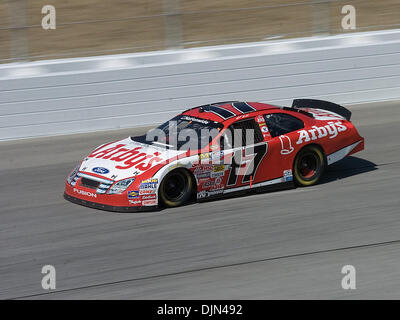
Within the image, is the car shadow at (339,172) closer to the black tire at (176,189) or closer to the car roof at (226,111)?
the black tire at (176,189)

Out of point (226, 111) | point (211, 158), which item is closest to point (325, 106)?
point (226, 111)

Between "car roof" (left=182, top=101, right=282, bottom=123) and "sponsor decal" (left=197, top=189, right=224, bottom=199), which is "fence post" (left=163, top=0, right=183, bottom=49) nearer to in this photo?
"car roof" (left=182, top=101, right=282, bottom=123)

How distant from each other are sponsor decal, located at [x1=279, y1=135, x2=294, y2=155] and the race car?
1 centimetres

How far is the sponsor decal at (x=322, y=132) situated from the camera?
9844 mm

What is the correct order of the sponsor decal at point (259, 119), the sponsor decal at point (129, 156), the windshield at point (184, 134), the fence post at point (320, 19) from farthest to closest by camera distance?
the fence post at point (320, 19) < the sponsor decal at point (259, 119) < the windshield at point (184, 134) < the sponsor decal at point (129, 156)

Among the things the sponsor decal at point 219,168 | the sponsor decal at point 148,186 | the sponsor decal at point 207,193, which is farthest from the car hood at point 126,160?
the sponsor decal at point 207,193

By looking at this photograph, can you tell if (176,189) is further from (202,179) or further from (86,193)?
(86,193)

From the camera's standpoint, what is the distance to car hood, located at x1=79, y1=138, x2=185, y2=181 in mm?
8820

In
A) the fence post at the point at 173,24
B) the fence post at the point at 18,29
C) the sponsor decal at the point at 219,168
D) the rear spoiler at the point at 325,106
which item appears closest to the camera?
the sponsor decal at the point at 219,168

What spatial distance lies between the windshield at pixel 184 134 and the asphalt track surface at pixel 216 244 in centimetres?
87

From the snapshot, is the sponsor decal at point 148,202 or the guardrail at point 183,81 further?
the guardrail at point 183,81

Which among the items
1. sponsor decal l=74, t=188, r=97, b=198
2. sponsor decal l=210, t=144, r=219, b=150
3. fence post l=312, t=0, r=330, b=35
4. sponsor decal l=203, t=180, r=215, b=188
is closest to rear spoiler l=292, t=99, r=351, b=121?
sponsor decal l=210, t=144, r=219, b=150

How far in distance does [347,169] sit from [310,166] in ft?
3.68

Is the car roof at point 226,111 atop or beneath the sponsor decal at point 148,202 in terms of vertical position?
atop
